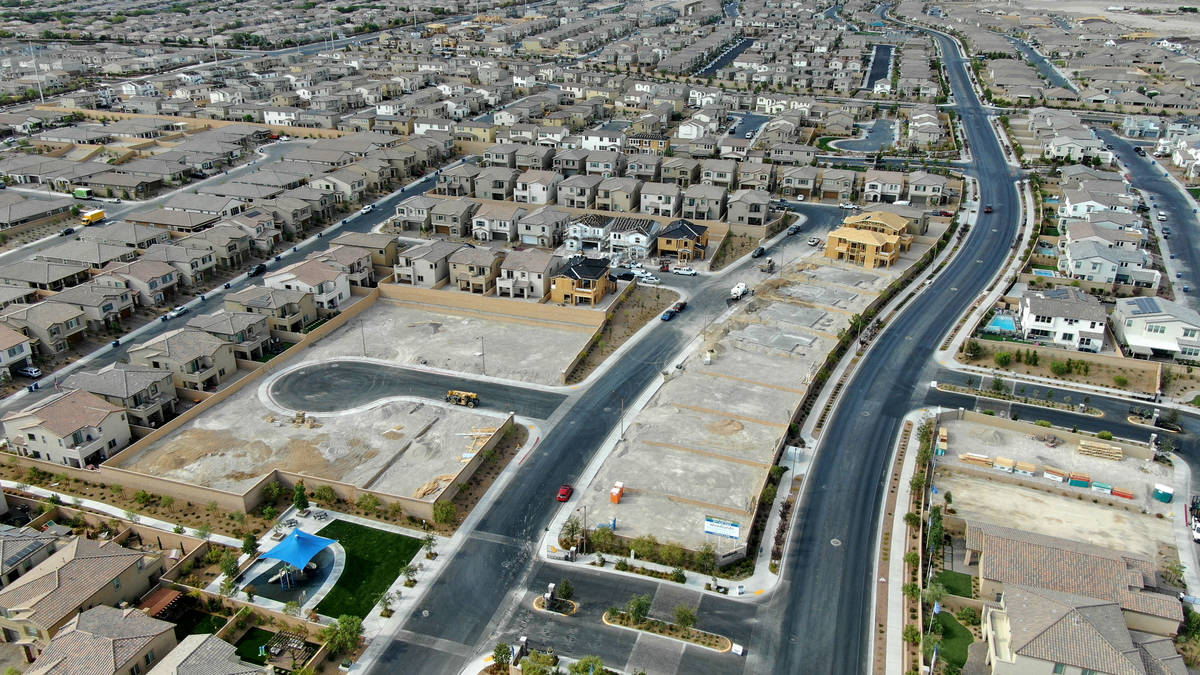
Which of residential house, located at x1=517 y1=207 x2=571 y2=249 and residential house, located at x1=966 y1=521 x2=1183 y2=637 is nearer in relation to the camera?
Answer: residential house, located at x1=966 y1=521 x2=1183 y2=637

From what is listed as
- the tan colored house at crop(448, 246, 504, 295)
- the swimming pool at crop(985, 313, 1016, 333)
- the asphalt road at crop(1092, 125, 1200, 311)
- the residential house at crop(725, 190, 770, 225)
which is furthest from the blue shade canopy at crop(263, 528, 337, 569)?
the asphalt road at crop(1092, 125, 1200, 311)

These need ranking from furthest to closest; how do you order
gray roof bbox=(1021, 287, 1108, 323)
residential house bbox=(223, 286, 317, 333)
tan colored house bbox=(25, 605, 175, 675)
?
residential house bbox=(223, 286, 317, 333), gray roof bbox=(1021, 287, 1108, 323), tan colored house bbox=(25, 605, 175, 675)

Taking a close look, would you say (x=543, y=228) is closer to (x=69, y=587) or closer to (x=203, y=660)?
(x=69, y=587)

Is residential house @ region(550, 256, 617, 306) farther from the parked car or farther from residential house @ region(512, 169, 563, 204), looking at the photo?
the parked car

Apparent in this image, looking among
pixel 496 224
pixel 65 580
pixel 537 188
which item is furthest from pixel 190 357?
pixel 537 188

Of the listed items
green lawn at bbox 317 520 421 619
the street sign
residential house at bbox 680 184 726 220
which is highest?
residential house at bbox 680 184 726 220

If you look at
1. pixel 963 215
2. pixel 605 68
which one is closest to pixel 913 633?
pixel 963 215

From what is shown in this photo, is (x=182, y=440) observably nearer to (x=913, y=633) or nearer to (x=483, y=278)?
(x=483, y=278)
